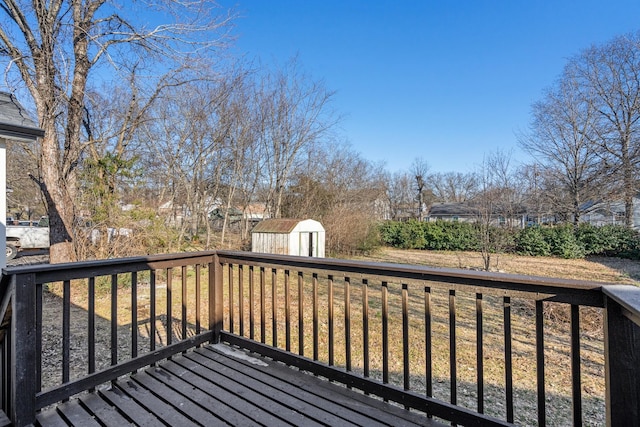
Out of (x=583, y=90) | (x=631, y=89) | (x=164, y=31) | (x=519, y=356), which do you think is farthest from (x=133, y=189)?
(x=631, y=89)

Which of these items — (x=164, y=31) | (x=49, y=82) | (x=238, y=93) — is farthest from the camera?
(x=238, y=93)

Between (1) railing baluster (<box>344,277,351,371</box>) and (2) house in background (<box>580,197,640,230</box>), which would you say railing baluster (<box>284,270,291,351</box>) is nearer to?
(1) railing baluster (<box>344,277,351,371</box>)

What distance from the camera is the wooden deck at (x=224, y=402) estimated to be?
1.73 m

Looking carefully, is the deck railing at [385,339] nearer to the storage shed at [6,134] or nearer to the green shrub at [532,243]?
the storage shed at [6,134]

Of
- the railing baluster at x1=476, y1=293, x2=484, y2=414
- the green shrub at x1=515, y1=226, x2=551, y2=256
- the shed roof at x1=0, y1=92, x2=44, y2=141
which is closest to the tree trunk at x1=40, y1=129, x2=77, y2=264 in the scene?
the shed roof at x1=0, y1=92, x2=44, y2=141

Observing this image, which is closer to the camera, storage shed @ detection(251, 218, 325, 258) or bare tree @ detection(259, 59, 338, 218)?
storage shed @ detection(251, 218, 325, 258)

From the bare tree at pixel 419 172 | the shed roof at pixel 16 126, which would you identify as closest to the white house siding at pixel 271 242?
the shed roof at pixel 16 126

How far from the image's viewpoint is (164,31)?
621cm

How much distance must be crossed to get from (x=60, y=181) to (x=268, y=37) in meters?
6.78

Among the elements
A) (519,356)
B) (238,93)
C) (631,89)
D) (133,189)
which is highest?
(631,89)

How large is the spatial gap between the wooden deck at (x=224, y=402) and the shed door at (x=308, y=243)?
7760 millimetres

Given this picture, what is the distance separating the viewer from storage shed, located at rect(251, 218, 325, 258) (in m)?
9.77

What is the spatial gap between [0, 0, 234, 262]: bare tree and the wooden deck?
556 centimetres

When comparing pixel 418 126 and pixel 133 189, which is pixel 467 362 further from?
pixel 418 126
